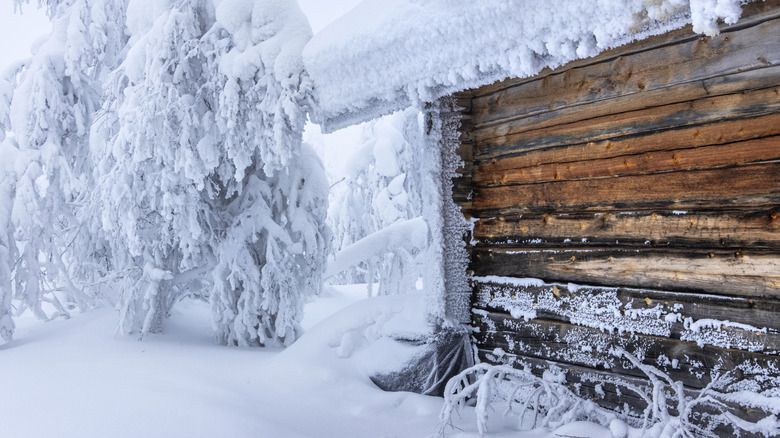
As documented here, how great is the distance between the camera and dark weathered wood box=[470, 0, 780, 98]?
2.47 meters

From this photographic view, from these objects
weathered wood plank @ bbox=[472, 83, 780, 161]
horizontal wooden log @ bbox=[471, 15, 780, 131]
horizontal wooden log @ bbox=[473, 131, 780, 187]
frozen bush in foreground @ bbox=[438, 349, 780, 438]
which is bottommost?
frozen bush in foreground @ bbox=[438, 349, 780, 438]

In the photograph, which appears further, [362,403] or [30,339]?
[30,339]

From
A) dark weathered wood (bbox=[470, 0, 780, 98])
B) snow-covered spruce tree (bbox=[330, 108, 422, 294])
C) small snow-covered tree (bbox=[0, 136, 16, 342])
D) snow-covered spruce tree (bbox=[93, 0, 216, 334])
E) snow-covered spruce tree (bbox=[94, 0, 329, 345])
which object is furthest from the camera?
snow-covered spruce tree (bbox=[330, 108, 422, 294])

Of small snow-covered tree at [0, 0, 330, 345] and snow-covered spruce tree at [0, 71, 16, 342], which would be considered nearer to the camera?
small snow-covered tree at [0, 0, 330, 345]

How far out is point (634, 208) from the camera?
3.10 metres

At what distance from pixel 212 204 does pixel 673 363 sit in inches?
206

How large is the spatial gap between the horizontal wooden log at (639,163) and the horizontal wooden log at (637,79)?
11.1 inches

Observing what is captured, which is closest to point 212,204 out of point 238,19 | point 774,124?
point 238,19

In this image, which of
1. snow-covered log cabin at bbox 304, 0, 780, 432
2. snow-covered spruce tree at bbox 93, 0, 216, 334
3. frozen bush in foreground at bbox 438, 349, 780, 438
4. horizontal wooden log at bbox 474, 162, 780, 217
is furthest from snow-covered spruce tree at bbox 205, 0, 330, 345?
frozen bush in foreground at bbox 438, 349, 780, 438

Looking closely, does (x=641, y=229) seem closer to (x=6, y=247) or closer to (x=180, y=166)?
(x=180, y=166)

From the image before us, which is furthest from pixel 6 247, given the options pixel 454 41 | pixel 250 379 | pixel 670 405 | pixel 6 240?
pixel 670 405

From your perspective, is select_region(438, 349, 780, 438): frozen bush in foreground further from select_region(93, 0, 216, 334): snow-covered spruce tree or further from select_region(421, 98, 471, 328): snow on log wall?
select_region(93, 0, 216, 334): snow-covered spruce tree

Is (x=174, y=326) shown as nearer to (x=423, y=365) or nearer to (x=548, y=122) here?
(x=423, y=365)

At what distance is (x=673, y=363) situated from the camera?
9.53 feet
